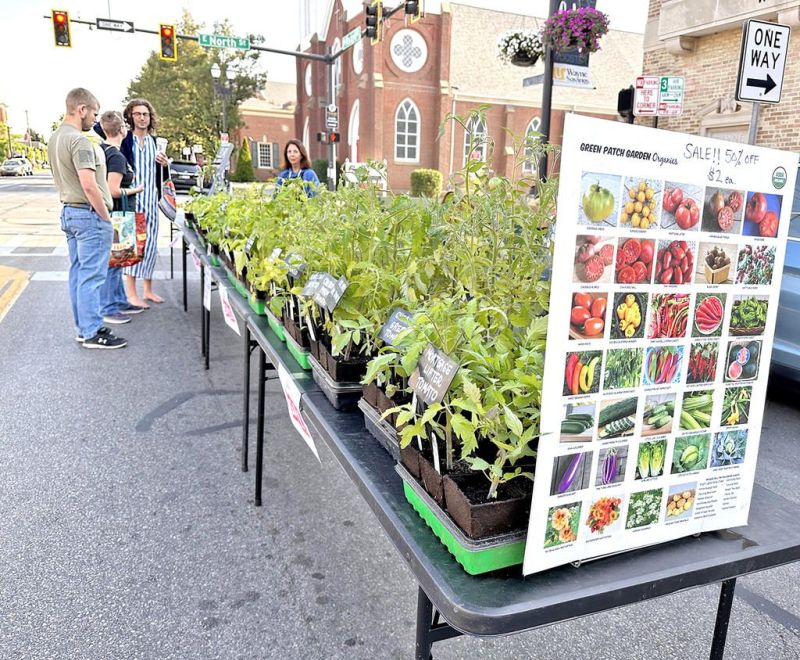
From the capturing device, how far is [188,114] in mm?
38375

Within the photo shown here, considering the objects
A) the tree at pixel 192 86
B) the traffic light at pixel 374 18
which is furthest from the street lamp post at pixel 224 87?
the traffic light at pixel 374 18

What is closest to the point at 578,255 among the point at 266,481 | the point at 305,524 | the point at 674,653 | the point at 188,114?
the point at 674,653

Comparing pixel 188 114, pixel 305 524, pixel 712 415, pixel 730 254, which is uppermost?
pixel 188 114

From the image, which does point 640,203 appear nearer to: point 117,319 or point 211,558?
point 211,558

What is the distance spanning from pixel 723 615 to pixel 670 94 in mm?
8368

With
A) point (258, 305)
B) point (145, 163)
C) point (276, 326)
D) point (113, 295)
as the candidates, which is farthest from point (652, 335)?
point (113, 295)

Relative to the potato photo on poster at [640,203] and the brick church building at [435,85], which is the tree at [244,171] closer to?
the brick church building at [435,85]

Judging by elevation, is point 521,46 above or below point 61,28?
below

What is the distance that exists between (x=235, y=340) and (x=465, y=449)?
5.14m

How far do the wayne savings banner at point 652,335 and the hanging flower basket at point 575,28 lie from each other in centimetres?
770

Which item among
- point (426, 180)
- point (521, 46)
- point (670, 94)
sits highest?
point (521, 46)

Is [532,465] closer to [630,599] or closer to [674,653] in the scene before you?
[630,599]

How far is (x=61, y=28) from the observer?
18.1 metres

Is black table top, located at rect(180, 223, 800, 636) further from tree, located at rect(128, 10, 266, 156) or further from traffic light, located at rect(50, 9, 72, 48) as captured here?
tree, located at rect(128, 10, 266, 156)
